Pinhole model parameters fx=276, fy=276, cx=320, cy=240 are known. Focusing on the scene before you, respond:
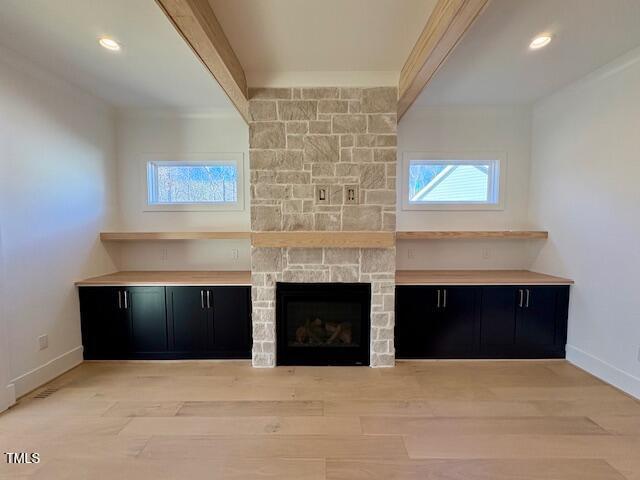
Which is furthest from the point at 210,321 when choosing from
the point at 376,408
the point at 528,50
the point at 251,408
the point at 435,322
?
the point at 528,50

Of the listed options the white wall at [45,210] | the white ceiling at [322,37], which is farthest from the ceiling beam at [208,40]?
the white wall at [45,210]

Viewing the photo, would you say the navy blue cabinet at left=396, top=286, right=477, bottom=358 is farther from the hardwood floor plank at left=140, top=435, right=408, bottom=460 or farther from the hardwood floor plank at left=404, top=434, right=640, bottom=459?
the hardwood floor plank at left=140, top=435, right=408, bottom=460

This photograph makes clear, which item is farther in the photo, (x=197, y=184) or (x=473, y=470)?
(x=197, y=184)

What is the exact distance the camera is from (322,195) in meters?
2.69

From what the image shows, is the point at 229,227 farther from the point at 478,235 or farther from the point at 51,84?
the point at 478,235

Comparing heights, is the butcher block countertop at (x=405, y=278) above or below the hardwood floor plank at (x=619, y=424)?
above

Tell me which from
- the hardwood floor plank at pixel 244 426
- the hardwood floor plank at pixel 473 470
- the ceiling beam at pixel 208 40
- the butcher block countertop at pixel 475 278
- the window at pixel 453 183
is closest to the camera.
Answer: the ceiling beam at pixel 208 40

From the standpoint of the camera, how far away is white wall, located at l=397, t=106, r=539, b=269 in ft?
10.8

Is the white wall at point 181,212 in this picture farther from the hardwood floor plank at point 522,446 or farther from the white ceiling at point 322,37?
the hardwood floor plank at point 522,446

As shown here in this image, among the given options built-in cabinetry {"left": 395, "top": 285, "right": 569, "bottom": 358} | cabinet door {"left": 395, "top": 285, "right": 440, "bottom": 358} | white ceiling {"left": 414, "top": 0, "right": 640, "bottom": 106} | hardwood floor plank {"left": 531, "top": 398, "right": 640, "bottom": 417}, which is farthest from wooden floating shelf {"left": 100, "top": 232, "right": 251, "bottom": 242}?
hardwood floor plank {"left": 531, "top": 398, "right": 640, "bottom": 417}

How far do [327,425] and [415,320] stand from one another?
1.41m

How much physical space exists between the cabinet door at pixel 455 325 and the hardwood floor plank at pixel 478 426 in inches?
34.5

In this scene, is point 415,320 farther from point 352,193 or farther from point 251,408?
point 251,408

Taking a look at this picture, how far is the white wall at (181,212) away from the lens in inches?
131
